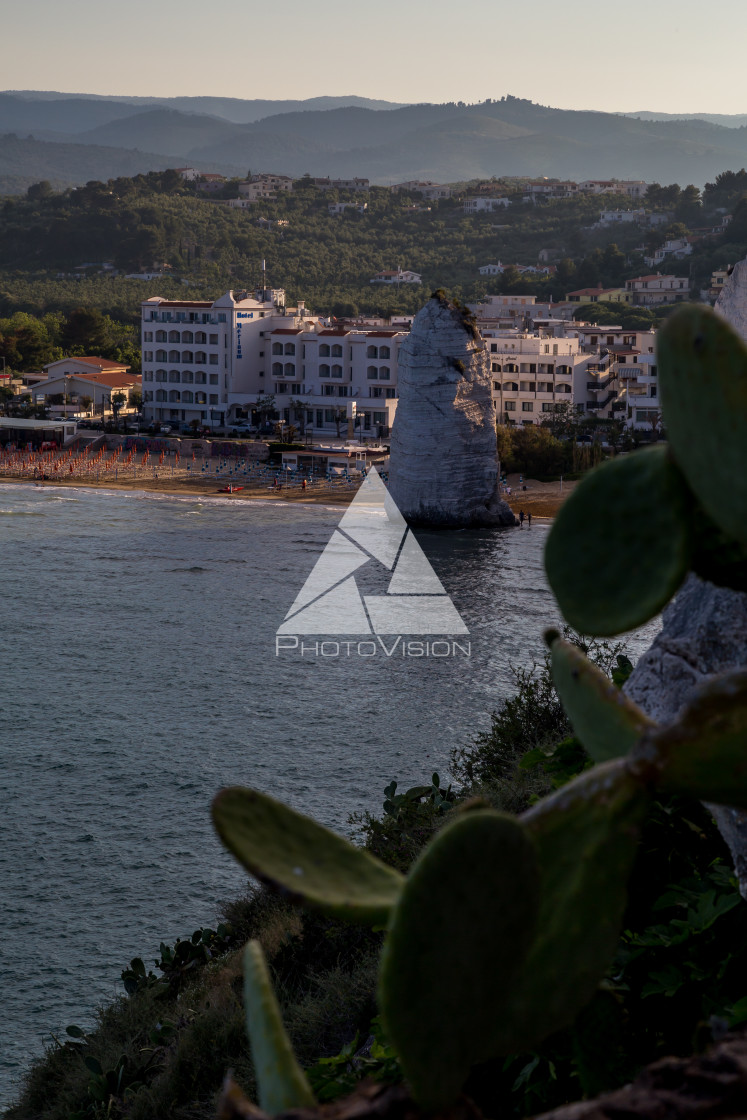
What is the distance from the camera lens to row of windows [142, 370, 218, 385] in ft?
205

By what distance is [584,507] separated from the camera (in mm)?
1762

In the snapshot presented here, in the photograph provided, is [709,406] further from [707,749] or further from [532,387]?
[532,387]

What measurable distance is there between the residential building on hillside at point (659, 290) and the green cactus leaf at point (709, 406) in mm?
84598

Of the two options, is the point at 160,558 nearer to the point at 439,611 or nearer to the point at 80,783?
the point at 439,611

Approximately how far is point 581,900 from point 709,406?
28.1 inches

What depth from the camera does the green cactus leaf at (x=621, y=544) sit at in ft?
5.46

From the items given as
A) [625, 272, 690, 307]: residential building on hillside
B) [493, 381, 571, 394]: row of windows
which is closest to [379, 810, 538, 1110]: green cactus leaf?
[493, 381, 571, 394]: row of windows

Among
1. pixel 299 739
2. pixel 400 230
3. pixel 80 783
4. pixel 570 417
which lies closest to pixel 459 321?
pixel 570 417

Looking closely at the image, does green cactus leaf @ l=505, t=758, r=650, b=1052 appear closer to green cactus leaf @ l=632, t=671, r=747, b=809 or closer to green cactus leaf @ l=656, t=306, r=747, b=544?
green cactus leaf @ l=632, t=671, r=747, b=809

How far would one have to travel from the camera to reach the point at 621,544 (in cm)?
171

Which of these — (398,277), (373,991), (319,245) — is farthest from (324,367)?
(373,991)

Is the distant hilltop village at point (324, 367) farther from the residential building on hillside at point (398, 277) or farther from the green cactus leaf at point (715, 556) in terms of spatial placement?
the green cactus leaf at point (715, 556)

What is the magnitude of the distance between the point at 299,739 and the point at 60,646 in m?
9.54

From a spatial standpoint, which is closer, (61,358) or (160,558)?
(160,558)
